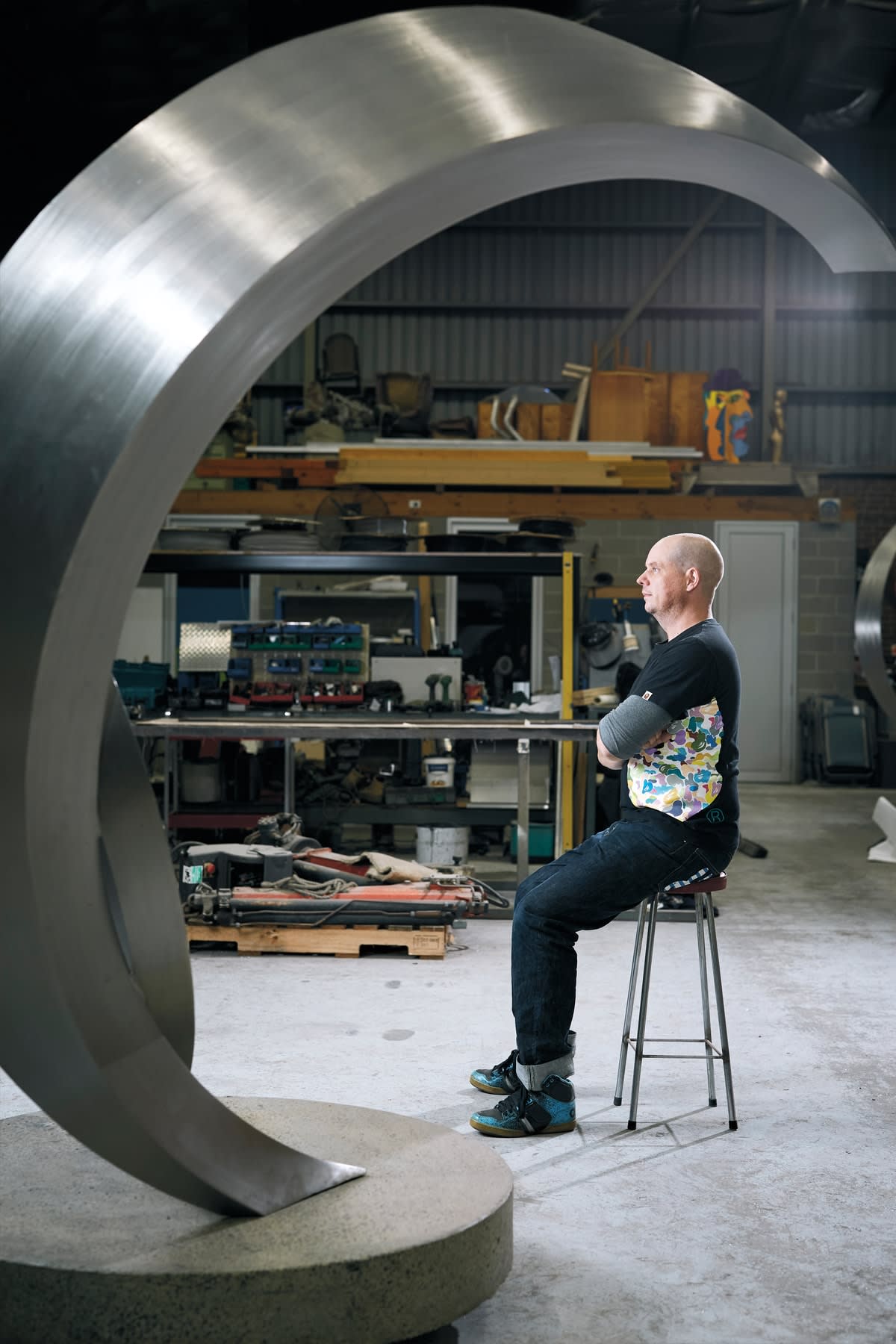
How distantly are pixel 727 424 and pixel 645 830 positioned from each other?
28.7 ft

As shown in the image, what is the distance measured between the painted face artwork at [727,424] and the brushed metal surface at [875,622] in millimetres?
3641

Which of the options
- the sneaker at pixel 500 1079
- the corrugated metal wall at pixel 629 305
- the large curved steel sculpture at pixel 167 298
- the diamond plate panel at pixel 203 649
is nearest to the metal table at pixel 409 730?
the diamond plate panel at pixel 203 649

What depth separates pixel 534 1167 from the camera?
2912 millimetres

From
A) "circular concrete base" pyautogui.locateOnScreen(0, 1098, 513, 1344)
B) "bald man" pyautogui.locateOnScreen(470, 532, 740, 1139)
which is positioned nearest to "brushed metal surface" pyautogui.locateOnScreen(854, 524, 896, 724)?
"bald man" pyautogui.locateOnScreen(470, 532, 740, 1139)

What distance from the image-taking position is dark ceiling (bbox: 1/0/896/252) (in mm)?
8648

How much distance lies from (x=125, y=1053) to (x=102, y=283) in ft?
3.39

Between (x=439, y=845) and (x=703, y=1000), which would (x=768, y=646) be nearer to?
(x=439, y=845)

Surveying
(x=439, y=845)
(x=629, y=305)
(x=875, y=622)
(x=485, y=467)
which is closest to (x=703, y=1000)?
(x=439, y=845)

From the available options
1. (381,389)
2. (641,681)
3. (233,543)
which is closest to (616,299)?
(381,389)

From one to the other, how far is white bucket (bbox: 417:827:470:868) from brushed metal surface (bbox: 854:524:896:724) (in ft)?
9.12

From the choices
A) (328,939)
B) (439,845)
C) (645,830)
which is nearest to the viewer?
(645,830)

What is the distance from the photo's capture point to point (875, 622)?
7.58m

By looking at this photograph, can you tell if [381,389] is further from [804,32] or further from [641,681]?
[641,681]

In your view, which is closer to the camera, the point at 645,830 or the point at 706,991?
the point at 645,830
